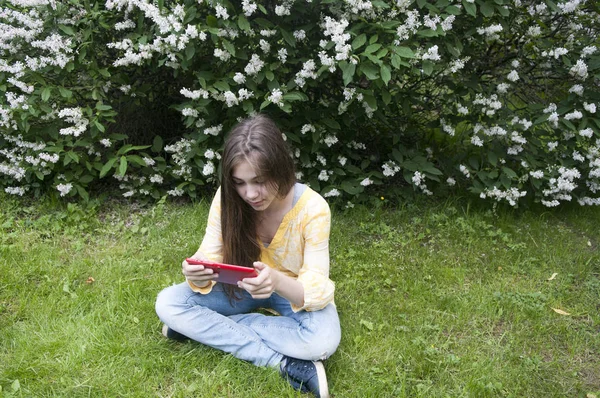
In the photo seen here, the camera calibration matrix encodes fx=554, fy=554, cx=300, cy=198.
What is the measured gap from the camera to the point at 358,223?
386cm

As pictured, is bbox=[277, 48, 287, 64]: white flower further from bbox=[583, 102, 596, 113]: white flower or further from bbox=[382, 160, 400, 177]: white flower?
bbox=[583, 102, 596, 113]: white flower

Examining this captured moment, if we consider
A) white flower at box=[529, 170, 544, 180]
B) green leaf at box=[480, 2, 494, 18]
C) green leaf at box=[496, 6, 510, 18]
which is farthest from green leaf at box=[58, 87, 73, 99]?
white flower at box=[529, 170, 544, 180]

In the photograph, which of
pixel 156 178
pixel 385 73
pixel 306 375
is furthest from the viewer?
pixel 156 178

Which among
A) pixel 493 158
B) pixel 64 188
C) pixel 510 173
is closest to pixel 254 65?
pixel 64 188

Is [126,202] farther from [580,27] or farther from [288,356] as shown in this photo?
[580,27]

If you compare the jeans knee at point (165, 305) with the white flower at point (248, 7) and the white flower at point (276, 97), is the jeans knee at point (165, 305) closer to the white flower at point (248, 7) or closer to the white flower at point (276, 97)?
the white flower at point (276, 97)

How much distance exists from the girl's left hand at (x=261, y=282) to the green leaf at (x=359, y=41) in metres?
1.46

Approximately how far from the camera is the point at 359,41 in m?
3.03

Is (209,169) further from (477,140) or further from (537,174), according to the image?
(537,174)

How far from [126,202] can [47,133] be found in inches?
28.4

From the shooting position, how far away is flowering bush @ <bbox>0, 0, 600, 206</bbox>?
3.22m

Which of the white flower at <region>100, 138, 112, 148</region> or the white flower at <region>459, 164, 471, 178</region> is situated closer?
the white flower at <region>100, 138, 112, 148</region>

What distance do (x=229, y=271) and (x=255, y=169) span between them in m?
0.42

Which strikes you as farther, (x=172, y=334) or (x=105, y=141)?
(x=105, y=141)
